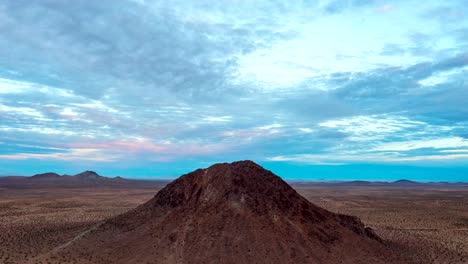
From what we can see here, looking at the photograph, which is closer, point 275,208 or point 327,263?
point 327,263

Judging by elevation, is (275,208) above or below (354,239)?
above

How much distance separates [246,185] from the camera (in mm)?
28516

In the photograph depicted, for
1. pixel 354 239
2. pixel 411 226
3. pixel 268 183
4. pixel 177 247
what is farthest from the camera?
pixel 411 226

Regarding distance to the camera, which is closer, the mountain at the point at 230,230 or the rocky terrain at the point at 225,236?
the mountain at the point at 230,230

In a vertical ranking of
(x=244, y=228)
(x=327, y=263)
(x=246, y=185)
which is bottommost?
(x=327, y=263)

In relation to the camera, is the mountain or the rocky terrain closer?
the mountain

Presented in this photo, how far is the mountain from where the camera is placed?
946 inches

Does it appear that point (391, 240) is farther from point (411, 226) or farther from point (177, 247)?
point (177, 247)

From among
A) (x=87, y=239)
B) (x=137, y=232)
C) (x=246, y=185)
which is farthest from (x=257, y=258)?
(x=87, y=239)

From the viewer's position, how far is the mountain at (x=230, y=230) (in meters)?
24.0

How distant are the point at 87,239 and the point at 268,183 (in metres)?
13.9

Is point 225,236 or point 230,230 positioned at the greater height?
point 230,230

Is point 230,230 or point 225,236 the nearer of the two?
point 225,236

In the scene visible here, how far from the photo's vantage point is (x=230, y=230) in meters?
25.3
